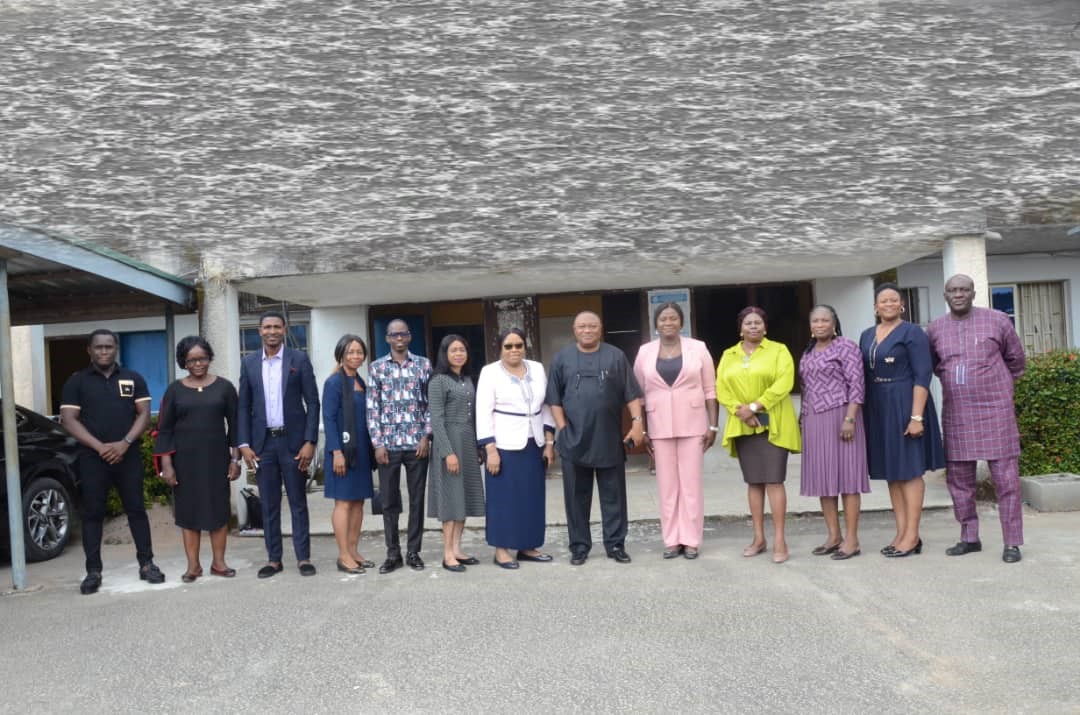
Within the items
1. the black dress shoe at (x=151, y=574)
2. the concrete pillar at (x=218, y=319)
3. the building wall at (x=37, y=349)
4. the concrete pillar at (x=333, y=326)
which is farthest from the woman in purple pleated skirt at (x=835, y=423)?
the building wall at (x=37, y=349)

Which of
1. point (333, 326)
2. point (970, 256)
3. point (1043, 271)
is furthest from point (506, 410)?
point (1043, 271)

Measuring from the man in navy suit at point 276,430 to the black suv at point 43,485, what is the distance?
2.09 m

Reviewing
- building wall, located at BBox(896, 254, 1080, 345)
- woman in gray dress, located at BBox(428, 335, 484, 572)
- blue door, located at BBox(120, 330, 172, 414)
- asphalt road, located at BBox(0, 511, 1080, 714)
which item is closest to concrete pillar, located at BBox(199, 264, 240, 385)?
asphalt road, located at BBox(0, 511, 1080, 714)

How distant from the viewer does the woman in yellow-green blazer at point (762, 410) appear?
655 centimetres

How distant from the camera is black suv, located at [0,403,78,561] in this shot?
25.1 feet

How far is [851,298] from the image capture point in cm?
1119

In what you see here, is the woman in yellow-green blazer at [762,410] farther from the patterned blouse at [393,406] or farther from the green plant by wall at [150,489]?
the green plant by wall at [150,489]

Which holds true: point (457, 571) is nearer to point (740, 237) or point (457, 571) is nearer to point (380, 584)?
point (380, 584)

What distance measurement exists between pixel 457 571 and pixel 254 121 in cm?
671

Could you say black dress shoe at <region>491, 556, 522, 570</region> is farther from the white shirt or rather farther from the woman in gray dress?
the white shirt

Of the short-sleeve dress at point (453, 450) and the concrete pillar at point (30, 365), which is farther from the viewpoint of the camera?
the concrete pillar at point (30, 365)

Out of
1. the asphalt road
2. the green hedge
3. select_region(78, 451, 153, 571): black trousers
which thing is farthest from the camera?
the green hedge

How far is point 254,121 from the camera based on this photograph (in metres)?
11.1

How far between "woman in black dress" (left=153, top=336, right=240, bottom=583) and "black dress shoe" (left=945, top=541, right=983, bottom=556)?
15.8 feet
